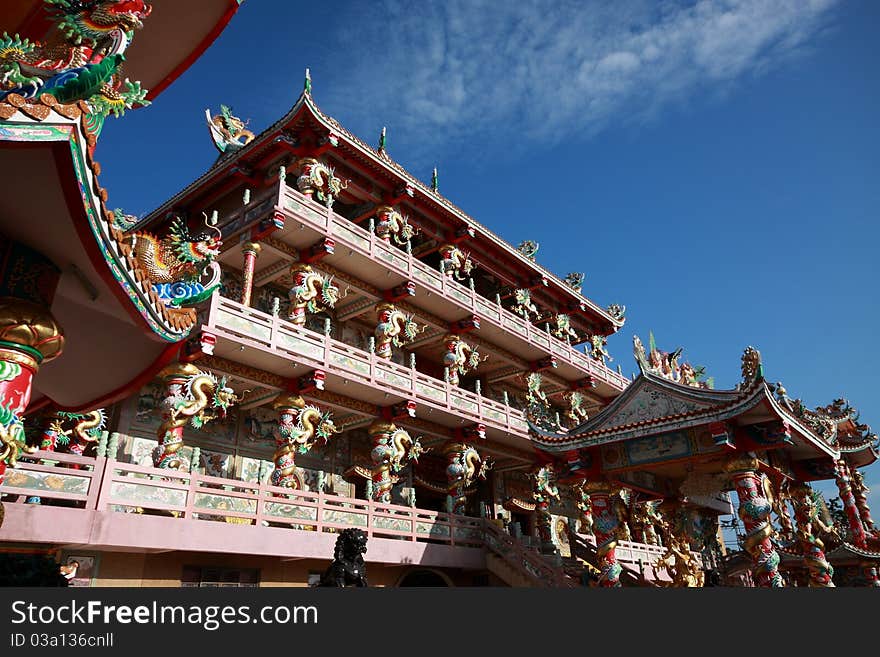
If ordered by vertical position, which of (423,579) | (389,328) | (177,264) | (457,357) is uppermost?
(389,328)

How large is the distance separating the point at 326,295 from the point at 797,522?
12.4m

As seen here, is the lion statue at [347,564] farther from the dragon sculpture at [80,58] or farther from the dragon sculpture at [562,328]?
the dragon sculpture at [562,328]

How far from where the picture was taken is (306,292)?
1593 cm

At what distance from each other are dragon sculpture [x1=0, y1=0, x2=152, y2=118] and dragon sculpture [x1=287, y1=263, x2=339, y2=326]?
1013 centimetres

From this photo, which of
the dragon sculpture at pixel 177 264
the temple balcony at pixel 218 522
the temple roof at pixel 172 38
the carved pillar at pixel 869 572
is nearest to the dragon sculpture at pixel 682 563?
the temple balcony at pixel 218 522

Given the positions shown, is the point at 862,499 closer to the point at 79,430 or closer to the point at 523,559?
the point at 523,559

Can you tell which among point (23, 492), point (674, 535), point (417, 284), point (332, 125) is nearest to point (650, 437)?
point (674, 535)

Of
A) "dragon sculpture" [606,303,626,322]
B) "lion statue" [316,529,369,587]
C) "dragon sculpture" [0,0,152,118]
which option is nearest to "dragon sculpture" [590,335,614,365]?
"dragon sculpture" [606,303,626,322]

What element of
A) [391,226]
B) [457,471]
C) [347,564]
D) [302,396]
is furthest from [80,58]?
[457,471]

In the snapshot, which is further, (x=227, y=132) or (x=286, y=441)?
(x=227, y=132)

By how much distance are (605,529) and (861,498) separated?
1215cm

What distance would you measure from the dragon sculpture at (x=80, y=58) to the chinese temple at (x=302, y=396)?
2cm

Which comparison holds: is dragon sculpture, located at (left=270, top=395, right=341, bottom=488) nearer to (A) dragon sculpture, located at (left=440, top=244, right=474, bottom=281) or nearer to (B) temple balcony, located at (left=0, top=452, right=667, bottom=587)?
(B) temple balcony, located at (left=0, top=452, right=667, bottom=587)

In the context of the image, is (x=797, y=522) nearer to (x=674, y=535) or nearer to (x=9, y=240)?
(x=674, y=535)
